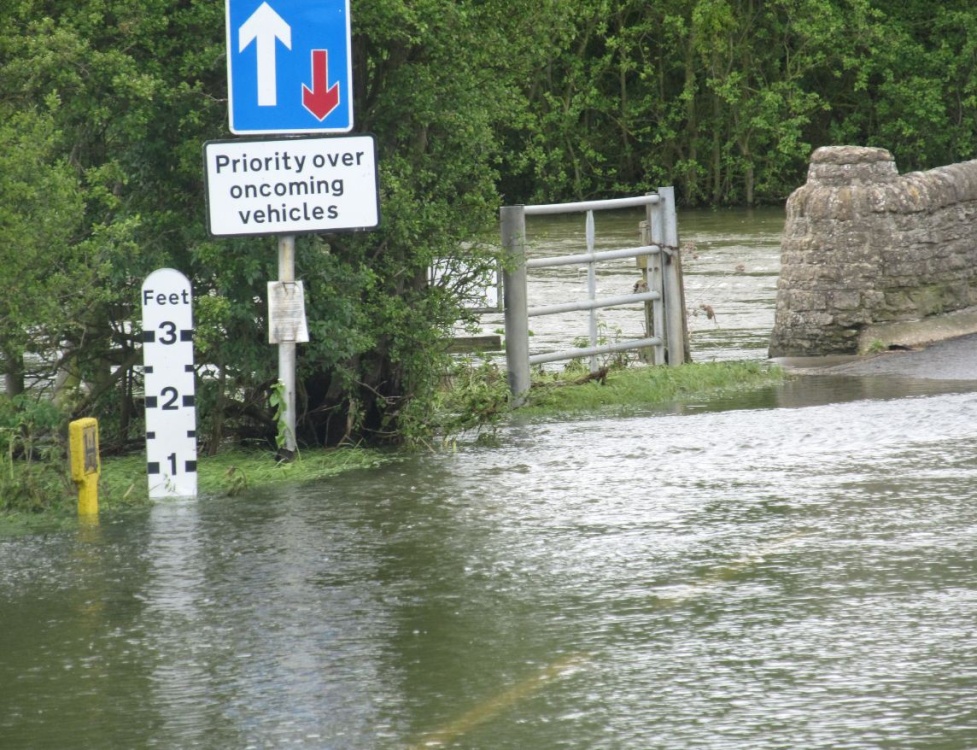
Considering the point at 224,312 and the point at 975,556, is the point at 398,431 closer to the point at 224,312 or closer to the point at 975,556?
the point at 224,312

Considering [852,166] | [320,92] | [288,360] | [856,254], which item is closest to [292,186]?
[320,92]

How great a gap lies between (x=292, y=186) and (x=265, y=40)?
0.75 metres

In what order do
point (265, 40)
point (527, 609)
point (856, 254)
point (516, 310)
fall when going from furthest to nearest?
point (856, 254), point (516, 310), point (265, 40), point (527, 609)

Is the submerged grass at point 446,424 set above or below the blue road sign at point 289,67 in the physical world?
below

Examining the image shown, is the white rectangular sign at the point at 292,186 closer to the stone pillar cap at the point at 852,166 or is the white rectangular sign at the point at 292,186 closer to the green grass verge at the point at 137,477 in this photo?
the green grass verge at the point at 137,477

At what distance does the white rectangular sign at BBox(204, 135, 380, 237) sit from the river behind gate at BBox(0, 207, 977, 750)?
54.0 inches

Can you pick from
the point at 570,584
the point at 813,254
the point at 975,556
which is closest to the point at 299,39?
the point at 570,584

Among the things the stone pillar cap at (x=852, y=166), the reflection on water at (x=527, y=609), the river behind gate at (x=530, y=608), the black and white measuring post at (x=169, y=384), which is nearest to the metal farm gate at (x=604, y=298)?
the stone pillar cap at (x=852, y=166)

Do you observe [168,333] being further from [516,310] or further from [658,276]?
[658,276]

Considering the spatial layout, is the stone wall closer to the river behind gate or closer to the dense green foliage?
the dense green foliage

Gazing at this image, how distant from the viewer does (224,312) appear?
9.44 m

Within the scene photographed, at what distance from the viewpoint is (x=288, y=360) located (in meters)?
9.60

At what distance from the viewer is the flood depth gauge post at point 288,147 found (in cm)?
933

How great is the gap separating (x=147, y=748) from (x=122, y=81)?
4.76 m
